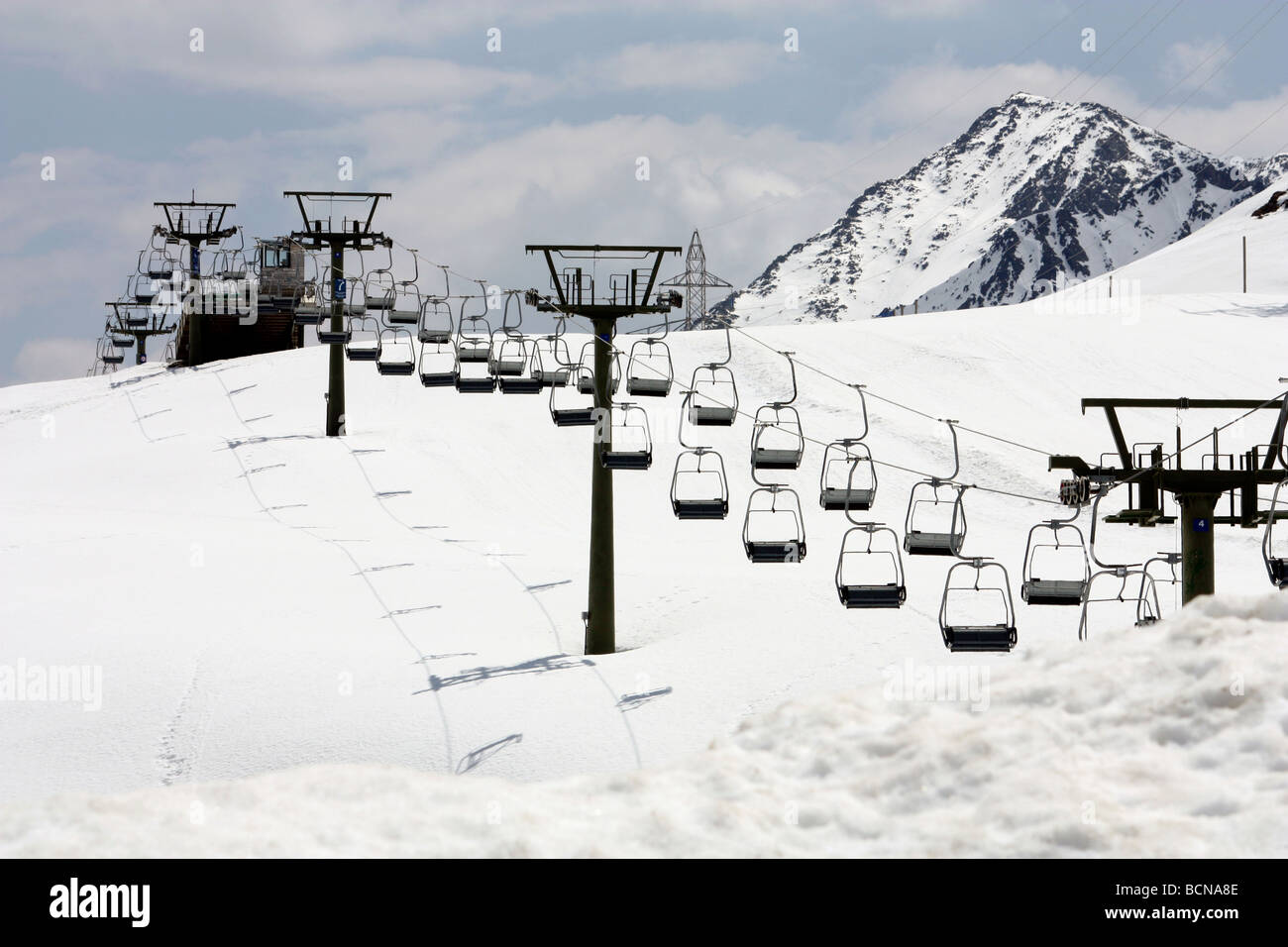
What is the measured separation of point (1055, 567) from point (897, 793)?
75.8ft

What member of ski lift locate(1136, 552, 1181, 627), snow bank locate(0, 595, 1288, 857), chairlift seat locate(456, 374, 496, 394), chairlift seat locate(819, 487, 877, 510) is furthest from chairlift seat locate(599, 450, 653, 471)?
snow bank locate(0, 595, 1288, 857)

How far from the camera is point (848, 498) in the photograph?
16062 mm

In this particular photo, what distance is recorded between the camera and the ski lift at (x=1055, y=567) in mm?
14419

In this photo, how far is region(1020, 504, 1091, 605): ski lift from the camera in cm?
1442

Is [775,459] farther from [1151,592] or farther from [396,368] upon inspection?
[396,368]

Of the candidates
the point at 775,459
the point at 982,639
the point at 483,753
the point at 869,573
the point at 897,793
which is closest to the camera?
the point at 897,793

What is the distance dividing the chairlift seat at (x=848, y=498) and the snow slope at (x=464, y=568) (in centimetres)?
232

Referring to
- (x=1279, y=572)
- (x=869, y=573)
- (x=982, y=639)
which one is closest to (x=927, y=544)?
(x=982, y=639)

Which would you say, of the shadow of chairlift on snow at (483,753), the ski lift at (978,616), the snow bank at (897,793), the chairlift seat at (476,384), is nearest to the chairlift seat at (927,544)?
the ski lift at (978,616)

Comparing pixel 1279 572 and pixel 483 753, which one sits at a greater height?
pixel 1279 572

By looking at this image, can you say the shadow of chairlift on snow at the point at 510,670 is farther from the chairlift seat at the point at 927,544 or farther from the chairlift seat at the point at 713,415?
the chairlift seat at the point at 927,544

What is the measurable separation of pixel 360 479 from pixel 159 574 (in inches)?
450
